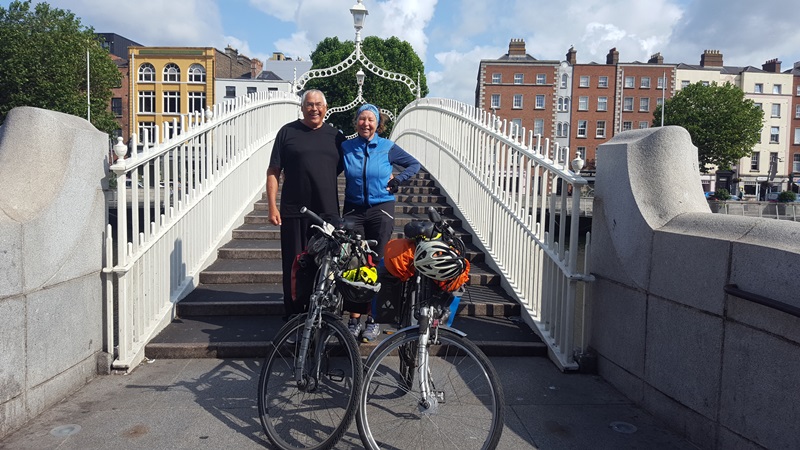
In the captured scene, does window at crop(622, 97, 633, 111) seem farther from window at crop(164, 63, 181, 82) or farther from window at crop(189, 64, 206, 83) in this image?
window at crop(164, 63, 181, 82)

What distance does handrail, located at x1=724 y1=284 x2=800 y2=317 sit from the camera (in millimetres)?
2688

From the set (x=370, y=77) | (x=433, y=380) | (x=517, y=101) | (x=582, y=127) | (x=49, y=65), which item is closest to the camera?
(x=433, y=380)

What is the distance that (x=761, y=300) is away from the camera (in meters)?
2.87

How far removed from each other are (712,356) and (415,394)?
1618 millimetres

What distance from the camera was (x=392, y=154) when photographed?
4.85 m

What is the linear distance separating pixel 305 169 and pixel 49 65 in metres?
44.2

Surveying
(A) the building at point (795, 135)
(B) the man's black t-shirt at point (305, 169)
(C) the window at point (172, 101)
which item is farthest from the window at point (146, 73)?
(A) the building at point (795, 135)

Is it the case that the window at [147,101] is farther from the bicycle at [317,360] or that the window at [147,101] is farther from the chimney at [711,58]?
the chimney at [711,58]

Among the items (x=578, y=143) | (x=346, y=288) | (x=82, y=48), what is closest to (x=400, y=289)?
(x=346, y=288)

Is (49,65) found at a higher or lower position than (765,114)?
lower

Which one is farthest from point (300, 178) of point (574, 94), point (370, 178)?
point (574, 94)

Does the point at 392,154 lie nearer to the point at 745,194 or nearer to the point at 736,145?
the point at 736,145

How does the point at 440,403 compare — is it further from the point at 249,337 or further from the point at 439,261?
the point at 249,337

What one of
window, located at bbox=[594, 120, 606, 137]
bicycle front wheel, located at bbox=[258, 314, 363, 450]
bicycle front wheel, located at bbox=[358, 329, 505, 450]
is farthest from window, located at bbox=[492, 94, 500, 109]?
bicycle front wheel, located at bbox=[258, 314, 363, 450]
